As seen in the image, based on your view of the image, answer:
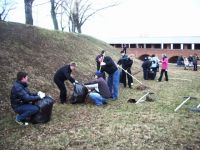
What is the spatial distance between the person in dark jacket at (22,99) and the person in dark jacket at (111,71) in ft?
14.8

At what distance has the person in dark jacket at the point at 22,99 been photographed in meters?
8.57

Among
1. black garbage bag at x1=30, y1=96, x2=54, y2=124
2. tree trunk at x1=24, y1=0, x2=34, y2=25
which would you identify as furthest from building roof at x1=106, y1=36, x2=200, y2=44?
black garbage bag at x1=30, y1=96, x2=54, y2=124

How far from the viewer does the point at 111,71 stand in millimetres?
12977

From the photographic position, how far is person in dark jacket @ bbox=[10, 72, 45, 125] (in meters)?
8.57

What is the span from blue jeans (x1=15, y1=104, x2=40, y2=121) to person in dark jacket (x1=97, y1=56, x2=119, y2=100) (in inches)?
180

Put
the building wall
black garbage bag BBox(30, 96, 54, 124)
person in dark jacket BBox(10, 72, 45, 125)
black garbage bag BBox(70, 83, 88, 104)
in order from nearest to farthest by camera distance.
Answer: person in dark jacket BBox(10, 72, 45, 125) → black garbage bag BBox(30, 96, 54, 124) → black garbage bag BBox(70, 83, 88, 104) → the building wall

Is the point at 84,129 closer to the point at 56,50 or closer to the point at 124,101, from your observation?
the point at 124,101

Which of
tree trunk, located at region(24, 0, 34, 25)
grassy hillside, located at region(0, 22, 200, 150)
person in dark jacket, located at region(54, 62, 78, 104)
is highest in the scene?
tree trunk, located at region(24, 0, 34, 25)

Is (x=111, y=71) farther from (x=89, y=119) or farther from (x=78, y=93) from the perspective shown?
(x=89, y=119)

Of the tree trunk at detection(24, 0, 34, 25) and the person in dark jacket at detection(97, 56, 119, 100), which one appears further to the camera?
the tree trunk at detection(24, 0, 34, 25)

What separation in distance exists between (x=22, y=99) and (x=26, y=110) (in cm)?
36

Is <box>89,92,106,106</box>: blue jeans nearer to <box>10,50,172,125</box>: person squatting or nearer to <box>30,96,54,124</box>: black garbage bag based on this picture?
<box>10,50,172,125</box>: person squatting

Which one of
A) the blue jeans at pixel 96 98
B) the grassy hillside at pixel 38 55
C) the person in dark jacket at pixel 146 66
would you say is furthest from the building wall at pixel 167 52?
the blue jeans at pixel 96 98

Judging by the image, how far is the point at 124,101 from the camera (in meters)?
12.7
